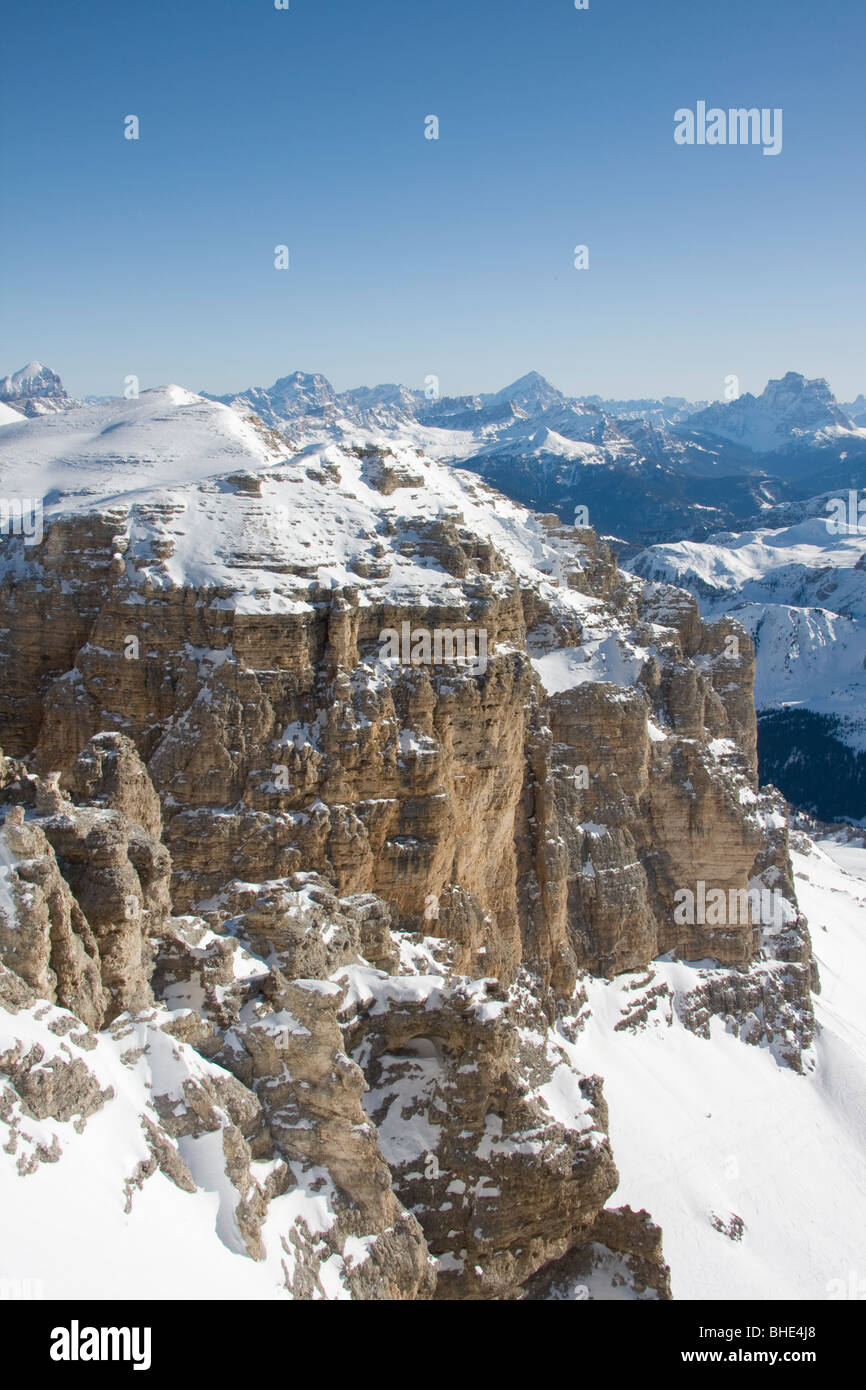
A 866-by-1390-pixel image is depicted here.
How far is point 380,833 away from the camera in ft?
161

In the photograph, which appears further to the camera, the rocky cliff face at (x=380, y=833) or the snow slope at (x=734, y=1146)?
the snow slope at (x=734, y=1146)

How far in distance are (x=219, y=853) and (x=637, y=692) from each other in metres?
30.9

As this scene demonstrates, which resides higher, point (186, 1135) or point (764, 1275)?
point (186, 1135)

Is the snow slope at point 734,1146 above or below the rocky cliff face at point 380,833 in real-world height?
below

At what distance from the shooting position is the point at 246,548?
50.6 m

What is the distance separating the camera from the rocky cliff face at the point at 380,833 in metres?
27.8

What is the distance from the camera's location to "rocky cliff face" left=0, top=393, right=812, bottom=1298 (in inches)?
1096

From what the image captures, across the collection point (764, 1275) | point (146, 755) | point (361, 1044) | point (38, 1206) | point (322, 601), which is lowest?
point (764, 1275)

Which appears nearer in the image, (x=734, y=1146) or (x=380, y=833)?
(x=380, y=833)

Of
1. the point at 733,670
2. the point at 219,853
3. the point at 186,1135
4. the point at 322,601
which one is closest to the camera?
the point at 186,1135

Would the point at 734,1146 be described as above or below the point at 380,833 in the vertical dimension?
below

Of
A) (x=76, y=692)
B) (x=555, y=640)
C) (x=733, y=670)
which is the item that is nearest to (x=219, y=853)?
(x=76, y=692)

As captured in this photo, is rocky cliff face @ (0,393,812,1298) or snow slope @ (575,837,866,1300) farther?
snow slope @ (575,837,866,1300)
